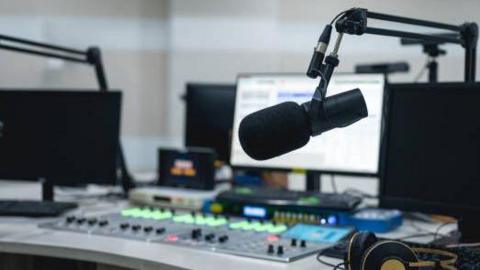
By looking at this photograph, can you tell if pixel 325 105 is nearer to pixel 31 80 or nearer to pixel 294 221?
pixel 294 221

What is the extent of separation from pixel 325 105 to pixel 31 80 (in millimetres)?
2153

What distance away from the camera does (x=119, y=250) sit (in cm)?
164

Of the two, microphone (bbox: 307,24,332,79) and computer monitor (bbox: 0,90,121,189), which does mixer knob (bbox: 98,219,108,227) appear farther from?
microphone (bbox: 307,24,332,79)

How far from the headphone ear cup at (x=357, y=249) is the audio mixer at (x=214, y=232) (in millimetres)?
260

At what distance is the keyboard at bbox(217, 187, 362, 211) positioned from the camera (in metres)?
1.94

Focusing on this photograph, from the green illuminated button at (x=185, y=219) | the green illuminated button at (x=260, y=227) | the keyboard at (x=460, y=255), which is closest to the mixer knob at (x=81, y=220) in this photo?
the green illuminated button at (x=185, y=219)

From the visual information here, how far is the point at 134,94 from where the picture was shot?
3.64m

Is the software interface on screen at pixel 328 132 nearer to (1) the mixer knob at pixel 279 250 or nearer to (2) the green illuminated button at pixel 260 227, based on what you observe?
(2) the green illuminated button at pixel 260 227

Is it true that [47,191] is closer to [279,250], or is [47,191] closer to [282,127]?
[279,250]

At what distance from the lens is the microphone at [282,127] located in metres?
1.16

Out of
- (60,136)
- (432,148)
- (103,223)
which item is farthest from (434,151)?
(60,136)

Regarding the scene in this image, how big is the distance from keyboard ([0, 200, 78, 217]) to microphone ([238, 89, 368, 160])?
108 cm

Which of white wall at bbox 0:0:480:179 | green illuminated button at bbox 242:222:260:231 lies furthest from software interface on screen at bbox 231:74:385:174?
white wall at bbox 0:0:480:179

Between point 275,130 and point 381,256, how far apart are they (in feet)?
1.03
